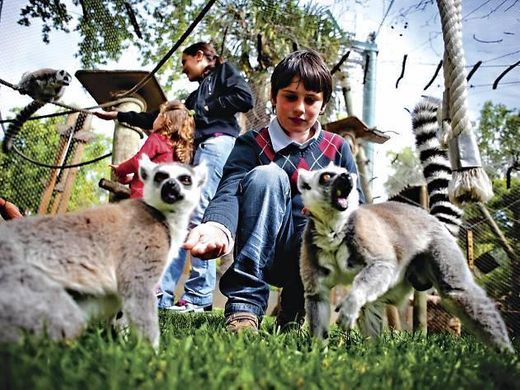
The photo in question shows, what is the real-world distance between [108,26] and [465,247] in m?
4.32

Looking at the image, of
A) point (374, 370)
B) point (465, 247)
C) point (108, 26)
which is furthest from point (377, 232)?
point (108, 26)

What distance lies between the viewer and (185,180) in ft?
7.52

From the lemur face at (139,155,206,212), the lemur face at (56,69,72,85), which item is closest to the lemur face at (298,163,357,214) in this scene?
the lemur face at (139,155,206,212)

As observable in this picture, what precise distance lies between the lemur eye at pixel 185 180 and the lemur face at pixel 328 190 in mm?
732

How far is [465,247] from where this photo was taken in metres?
4.86

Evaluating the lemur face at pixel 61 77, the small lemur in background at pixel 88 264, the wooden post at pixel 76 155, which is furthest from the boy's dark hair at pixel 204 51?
the small lemur in background at pixel 88 264

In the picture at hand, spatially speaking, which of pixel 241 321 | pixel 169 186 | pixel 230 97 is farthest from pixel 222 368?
pixel 230 97

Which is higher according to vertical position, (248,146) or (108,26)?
(108,26)

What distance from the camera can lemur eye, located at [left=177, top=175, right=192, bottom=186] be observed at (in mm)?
2273

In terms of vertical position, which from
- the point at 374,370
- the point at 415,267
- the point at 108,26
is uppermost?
the point at 108,26

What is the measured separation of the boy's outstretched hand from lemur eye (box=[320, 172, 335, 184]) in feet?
2.16

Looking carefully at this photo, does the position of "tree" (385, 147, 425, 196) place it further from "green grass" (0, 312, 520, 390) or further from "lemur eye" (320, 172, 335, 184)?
"green grass" (0, 312, 520, 390)

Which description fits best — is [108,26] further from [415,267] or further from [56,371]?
[56,371]

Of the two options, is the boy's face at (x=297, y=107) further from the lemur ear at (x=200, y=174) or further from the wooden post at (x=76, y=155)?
the wooden post at (x=76, y=155)
